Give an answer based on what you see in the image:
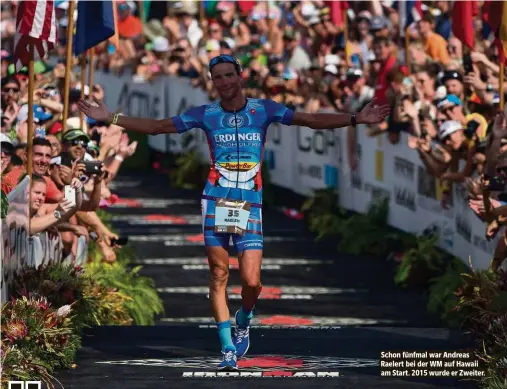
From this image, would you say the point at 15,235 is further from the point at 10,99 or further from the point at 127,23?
the point at 127,23

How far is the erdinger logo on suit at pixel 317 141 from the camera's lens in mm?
25578

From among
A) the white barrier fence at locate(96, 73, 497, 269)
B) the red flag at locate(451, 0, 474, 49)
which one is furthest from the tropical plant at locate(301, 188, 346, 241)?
the red flag at locate(451, 0, 474, 49)

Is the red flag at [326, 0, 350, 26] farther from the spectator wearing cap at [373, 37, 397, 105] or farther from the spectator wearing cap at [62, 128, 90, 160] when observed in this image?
the spectator wearing cap at [62, 128, 90, 160]

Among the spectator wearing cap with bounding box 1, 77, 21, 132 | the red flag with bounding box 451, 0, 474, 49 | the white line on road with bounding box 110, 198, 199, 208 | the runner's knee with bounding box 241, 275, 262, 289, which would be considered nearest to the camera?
the runner's knee with bounding box 241, 275, 262, 289

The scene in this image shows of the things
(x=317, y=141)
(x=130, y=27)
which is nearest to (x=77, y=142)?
(x=317, y=141)

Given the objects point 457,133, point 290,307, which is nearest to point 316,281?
point 290,307

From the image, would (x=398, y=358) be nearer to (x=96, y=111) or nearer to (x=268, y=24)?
(x=96, y=111)

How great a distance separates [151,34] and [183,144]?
458cm

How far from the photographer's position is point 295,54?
2720cm

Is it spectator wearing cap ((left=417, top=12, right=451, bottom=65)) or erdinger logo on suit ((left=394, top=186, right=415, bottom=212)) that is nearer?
erdinger logo on suit ((left=394, top=186, right=415, bottom=212))

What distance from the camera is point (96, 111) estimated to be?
12.3 m

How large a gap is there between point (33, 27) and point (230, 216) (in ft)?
15.7

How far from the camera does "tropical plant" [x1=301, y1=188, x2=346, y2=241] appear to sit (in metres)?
24.3

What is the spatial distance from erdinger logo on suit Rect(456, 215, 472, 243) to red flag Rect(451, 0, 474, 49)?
1.94 metres
